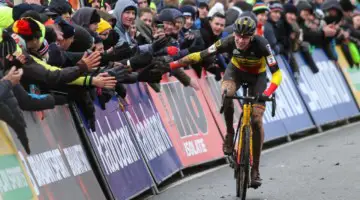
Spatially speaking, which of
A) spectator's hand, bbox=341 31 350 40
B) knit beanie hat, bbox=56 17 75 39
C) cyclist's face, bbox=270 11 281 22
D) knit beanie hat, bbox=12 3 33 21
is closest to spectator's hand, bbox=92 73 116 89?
knit beanie hat, bbox=56 17 75 39

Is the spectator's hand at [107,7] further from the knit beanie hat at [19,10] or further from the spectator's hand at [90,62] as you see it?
the spectator's hand at [90,62]

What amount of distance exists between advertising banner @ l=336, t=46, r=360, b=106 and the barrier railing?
75.5 inches

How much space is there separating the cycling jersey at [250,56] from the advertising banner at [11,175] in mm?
3846

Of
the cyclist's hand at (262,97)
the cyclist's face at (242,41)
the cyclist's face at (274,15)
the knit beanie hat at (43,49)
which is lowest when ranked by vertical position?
the cyclist's hand at (262,97)

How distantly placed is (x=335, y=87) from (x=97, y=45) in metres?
11.4

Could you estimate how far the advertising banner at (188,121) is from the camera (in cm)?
1534

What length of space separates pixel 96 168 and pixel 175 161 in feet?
11.2

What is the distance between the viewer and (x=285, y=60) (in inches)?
827

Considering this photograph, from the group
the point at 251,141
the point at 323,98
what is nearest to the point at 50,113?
the point at 251,141

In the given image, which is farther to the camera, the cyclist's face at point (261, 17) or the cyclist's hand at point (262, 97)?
the cyclist's face at point (261, 17)

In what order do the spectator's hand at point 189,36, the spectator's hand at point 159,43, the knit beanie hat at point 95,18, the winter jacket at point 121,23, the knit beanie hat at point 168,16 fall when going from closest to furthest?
the knit beanie hat at point 95,18 < the spectator's hand at point 159,43 < the winter jacket at point 121,23 < the knit beanie hat at point 168,16 < the spectator's hand at point 189,36

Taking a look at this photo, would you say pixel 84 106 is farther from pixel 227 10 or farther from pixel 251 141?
pixel 227 10

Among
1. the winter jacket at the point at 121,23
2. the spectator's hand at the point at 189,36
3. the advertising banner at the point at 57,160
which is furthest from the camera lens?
the spectator's hand at the point at 189,36

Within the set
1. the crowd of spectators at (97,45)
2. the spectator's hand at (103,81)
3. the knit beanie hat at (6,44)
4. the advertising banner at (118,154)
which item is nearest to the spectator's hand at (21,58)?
the crowd of spectators at (97,45)
